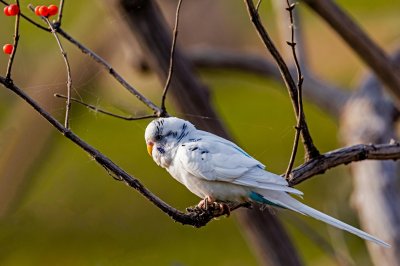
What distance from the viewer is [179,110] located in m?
2.30

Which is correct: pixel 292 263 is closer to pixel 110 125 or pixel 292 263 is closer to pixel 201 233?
pixel 201 233

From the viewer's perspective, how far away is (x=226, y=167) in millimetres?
1261

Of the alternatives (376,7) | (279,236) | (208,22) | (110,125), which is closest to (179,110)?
(279,236)

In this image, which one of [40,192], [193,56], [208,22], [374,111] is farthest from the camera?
[208,22]

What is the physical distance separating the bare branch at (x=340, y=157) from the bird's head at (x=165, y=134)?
24cm

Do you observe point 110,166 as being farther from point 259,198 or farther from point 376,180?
point 376,180

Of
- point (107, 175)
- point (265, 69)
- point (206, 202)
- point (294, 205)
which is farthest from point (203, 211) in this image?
point (107, 175)

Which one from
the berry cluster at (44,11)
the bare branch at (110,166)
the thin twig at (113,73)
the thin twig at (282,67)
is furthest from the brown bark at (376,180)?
the berry cluster at (44,11)

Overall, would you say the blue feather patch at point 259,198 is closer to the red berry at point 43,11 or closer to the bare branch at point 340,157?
the bare branch at point 340,157

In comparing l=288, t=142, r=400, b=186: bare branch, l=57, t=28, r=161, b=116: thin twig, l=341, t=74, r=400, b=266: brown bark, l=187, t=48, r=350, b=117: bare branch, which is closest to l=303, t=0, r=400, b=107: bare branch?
l=341, t=74, r=400, b=266: brown bark

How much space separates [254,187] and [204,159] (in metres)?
0.11

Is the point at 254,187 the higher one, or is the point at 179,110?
the point at 179,110

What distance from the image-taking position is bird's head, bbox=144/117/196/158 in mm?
1365

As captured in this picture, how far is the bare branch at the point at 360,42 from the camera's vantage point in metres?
1.98
